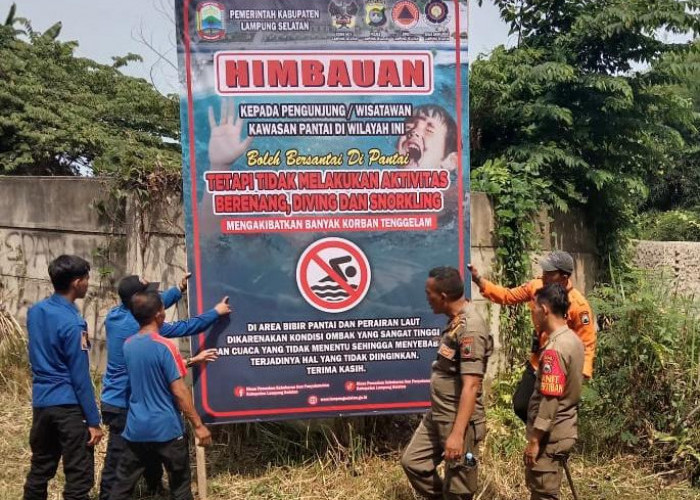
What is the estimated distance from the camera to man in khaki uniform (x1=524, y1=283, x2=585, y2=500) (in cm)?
343

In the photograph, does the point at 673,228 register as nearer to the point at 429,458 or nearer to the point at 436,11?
the point at 436,11

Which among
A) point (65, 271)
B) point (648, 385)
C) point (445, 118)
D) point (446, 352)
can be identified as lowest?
point (648, 385)

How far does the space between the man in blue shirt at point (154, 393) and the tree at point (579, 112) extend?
2804 mm

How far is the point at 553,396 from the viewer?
3.42 meters

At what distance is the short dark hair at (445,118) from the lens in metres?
4.36

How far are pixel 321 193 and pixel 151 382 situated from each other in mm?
1575

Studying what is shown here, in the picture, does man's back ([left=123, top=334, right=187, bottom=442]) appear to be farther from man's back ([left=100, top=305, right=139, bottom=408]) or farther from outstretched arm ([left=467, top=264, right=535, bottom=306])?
outstretched arm ([left=467, top=264, right=535, bottom=306])

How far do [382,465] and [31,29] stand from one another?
37.7 ft

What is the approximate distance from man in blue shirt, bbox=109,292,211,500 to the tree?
2804 mm

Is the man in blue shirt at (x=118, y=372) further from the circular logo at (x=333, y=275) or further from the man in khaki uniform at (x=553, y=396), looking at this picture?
the man in khaki uniform at (x=553, y=396)

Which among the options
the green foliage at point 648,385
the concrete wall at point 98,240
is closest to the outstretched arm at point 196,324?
the concrete wall at point 98,240

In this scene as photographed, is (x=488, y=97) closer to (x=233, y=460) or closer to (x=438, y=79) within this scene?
(x=438, y=79)

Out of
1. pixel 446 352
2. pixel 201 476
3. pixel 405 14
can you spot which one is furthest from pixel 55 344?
pixel 405 14

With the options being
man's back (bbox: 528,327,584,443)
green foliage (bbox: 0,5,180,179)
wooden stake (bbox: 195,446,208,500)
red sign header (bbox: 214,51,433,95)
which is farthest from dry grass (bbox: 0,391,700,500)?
green foliage (bbox: 0,5,180,179)
